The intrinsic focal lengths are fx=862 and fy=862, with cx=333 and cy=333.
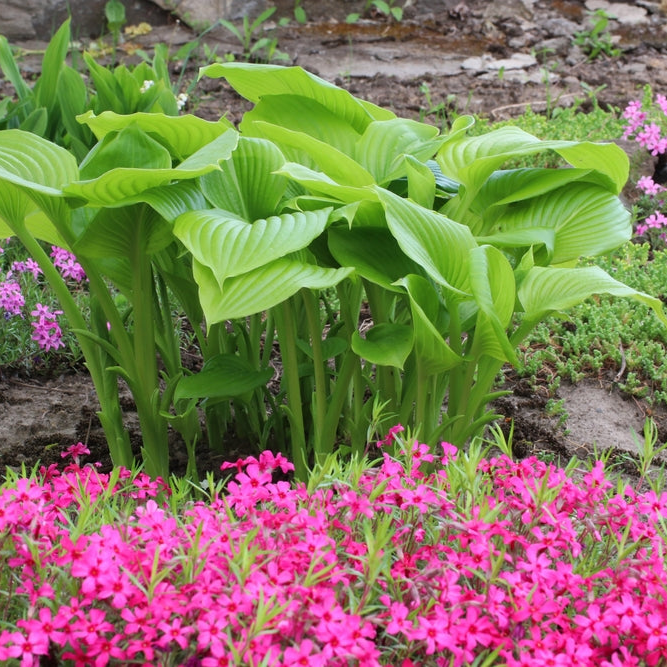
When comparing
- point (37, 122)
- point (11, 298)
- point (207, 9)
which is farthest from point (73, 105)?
point (207, 9)

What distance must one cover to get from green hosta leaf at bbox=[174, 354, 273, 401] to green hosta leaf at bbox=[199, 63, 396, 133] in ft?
2.20

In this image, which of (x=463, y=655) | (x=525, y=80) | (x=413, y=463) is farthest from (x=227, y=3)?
(x=463, y=655)

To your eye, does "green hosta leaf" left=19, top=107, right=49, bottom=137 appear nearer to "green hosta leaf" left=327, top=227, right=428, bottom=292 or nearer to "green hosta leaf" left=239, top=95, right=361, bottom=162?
"green hosta leaf" left=239, top=95, right=361, bottom=162

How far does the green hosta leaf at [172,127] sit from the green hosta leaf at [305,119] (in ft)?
0.60

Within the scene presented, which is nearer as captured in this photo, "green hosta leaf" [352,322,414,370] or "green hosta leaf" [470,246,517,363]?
"green hosta leaf" [470,246,517,363]

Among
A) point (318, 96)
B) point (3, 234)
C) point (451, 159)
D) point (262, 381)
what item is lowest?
point (262, 381)

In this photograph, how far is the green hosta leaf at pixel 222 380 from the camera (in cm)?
194

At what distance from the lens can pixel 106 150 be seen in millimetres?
1775

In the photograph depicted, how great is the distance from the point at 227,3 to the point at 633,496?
19.8 feet

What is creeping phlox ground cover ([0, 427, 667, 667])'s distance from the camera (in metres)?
1.05

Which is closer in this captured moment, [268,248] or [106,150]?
[268,248]

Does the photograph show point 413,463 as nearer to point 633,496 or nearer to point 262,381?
point 633,496

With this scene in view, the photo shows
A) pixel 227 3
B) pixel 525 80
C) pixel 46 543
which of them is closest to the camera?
pixel 46 543

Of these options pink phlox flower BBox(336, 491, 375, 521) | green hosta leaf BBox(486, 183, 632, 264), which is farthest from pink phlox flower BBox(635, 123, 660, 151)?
pink phlox flower BBox(336, 491, 375, 521)
